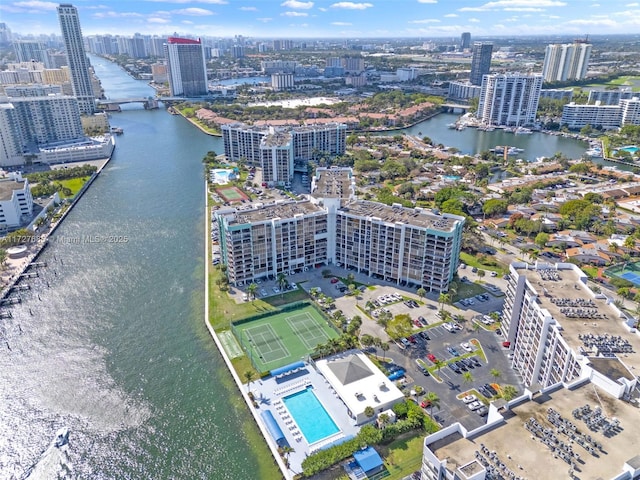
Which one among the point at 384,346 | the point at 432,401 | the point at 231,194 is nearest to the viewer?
the point at 432,401

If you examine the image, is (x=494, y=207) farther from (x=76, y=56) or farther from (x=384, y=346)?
(x=76, y=56)

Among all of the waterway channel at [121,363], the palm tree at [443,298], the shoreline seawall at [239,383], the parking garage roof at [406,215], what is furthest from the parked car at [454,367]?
the waterway channel at [121,363]

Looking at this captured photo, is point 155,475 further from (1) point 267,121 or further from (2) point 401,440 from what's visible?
(1) point 267,121

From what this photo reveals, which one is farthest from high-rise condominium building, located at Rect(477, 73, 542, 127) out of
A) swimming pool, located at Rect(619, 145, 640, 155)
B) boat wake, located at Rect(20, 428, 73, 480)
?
boat wake, located at Rect(20, 428, 73, 480)

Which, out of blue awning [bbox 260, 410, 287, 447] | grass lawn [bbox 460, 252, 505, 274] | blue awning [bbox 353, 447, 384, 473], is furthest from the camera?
grass lawn [bbox 460, 252, 505, 274]

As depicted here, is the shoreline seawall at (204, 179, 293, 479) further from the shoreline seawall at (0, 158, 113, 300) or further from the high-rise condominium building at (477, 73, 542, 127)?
the high-rise condominium building at (477, 73, 542, 127)

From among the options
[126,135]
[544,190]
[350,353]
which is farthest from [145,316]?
[126,135]

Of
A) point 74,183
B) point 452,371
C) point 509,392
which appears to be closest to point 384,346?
point 452,371
